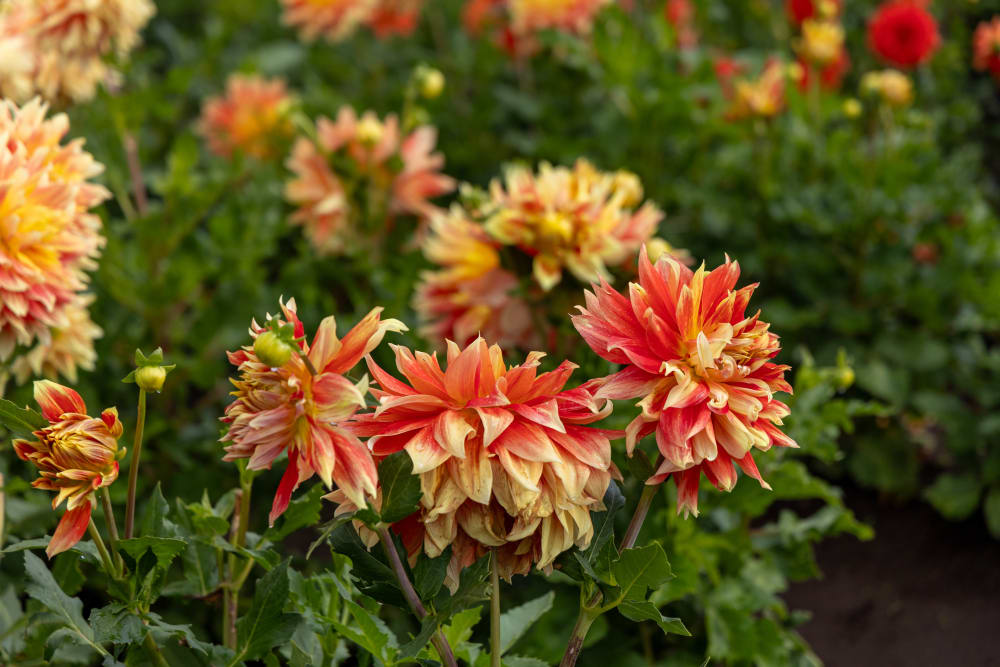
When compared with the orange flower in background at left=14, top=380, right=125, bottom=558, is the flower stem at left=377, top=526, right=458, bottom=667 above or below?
below

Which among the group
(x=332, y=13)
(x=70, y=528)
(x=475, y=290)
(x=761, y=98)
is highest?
(x=70, y=528)

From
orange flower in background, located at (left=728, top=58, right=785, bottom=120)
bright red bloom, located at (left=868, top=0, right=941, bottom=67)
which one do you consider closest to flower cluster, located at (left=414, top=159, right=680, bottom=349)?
orange flower in background, located at (left=728, top=58, right=785, bottom=120)

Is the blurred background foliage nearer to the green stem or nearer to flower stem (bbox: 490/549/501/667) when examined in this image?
flower stem (bbox: 490/549/501/667)

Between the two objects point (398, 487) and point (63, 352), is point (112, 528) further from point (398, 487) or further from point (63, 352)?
point (63, 352)

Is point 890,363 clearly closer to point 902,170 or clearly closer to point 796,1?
point 902,170

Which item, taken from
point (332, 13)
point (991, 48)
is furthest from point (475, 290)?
point (991, 48)

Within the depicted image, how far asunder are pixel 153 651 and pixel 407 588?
0.29m

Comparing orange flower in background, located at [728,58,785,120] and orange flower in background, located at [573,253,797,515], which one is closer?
orange flower in background, located at [573,253,797,515]

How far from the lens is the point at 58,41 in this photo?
5.27ft

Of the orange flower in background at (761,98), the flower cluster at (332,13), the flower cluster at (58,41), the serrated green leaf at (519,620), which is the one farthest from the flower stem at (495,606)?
the flower cluster at (332,13)

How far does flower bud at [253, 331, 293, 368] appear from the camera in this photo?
0.72 meters

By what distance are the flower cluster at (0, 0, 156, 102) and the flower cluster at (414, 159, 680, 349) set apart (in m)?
0.64

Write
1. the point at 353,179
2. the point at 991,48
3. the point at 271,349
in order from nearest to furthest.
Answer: the point at 271,349 → the point at 353,179 → the point at 991,48

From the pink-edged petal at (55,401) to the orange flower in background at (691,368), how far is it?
17.7 inches
